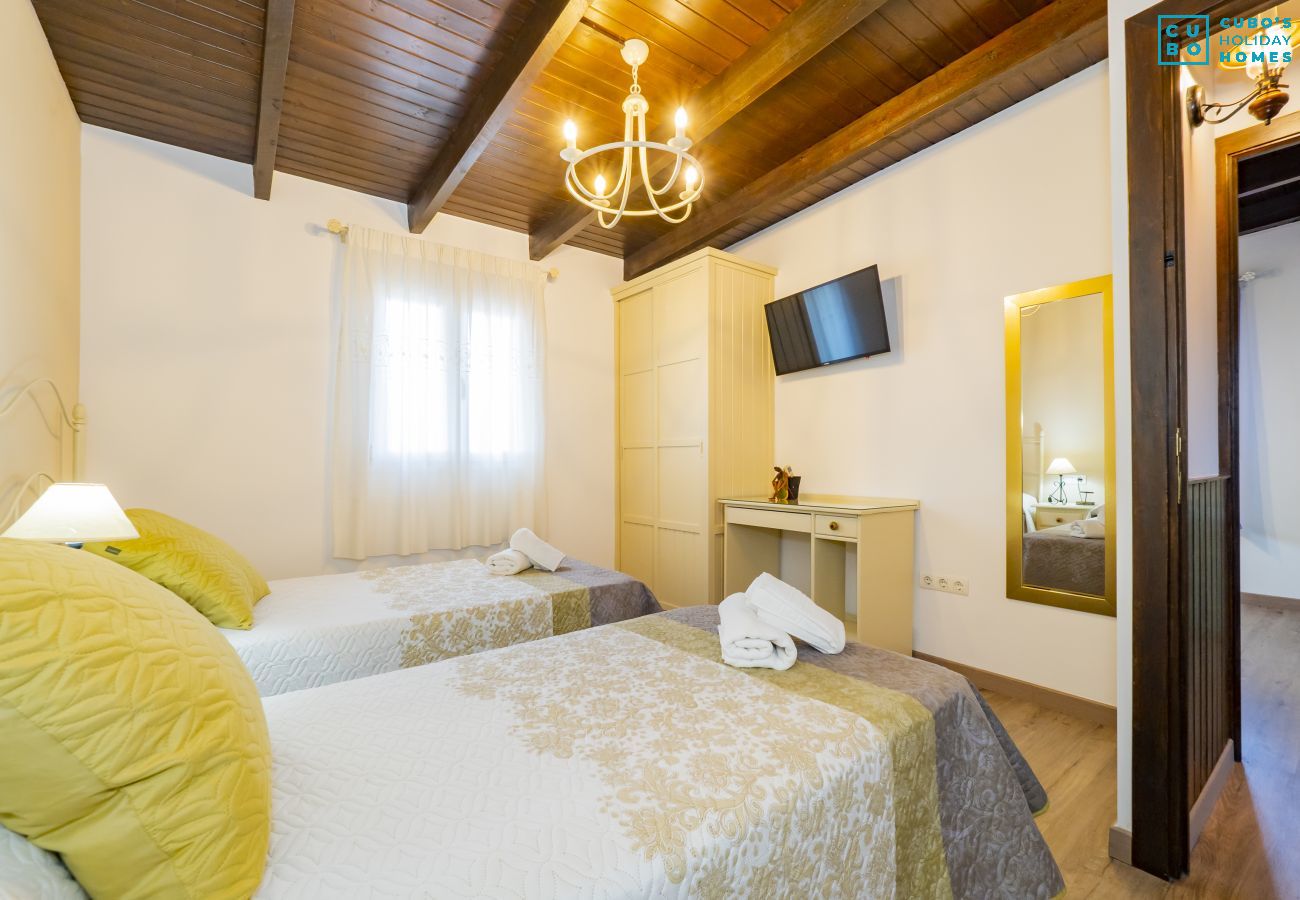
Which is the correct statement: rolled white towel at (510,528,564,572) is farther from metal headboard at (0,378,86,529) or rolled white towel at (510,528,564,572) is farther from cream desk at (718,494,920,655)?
metal headboard at (0,378,86,529)

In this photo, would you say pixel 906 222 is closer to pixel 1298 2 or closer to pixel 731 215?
pixel 731 215

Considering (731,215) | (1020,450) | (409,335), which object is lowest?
(1020,450)

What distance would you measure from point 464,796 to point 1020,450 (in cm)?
270

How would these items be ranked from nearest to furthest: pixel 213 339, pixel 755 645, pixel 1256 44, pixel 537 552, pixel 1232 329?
pixel 755 645 → pixel 1256 44 → pixel 1232 329 → pixel 537 552 → pixel 213 339

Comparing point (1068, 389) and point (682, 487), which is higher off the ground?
point (1068, 389)

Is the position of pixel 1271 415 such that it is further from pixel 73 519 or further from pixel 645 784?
pixel 73 519

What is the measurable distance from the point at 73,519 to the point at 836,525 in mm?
2866

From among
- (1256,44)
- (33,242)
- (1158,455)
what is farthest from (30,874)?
(1256,44)

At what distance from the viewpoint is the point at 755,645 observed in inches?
60.4

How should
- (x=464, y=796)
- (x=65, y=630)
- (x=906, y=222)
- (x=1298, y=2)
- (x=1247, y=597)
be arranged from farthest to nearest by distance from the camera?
(x=1247, y=597) < (x=906, y=222) < (x=1298, y=2) < (x=464, y=796) < (x=65, y=630)

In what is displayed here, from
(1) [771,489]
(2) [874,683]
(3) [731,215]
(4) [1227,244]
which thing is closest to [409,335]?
(3) [731,215]

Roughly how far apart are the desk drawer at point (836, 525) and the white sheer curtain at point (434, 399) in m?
1.87

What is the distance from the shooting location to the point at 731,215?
3.63 meters

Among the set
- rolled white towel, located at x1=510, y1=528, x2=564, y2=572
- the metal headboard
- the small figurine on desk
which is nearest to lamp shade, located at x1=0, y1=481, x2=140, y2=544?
the metal headboard
